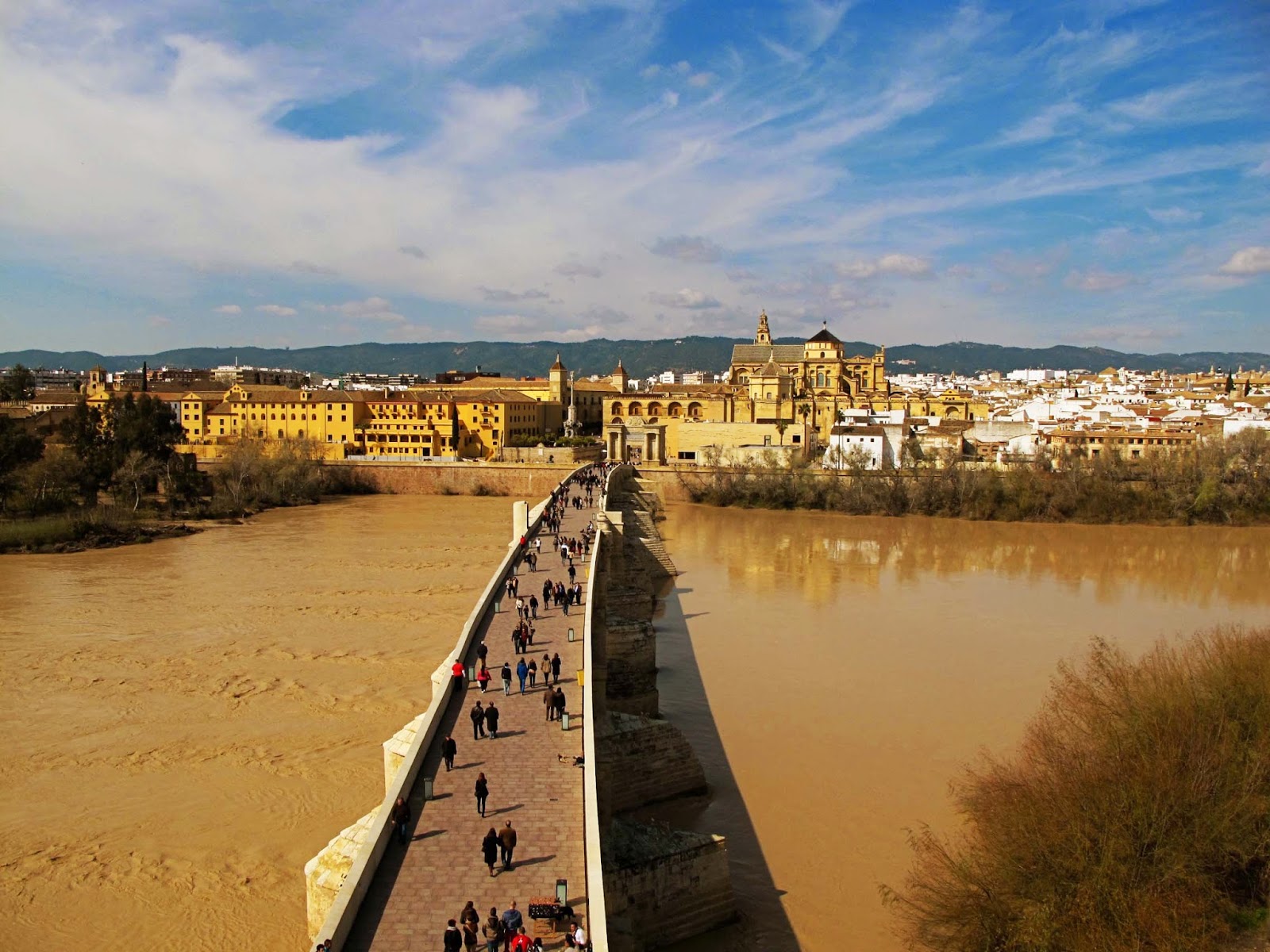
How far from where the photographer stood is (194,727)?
13836mm

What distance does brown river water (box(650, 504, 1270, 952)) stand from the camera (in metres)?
10.2

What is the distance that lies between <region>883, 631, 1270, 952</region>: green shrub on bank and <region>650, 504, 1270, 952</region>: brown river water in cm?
85

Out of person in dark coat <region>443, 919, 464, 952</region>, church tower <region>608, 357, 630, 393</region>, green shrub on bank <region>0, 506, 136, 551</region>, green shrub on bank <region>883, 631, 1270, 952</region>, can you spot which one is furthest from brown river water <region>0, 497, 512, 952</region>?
church tower <region>608, 357, 630, 393</region>

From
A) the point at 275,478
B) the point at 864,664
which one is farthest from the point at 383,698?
the point at 275,478

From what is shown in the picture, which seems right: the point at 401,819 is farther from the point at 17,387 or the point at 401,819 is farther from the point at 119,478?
the point at 17,387

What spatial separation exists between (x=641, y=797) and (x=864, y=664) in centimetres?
747

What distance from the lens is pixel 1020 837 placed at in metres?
8.48

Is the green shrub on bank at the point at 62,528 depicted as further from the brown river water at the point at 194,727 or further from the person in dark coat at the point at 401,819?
the person in dark coat at the point at 401,819

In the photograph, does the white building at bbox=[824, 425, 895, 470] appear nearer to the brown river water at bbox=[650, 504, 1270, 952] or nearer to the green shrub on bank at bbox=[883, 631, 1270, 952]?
the brown river water at bbox=[650, 504, 1270, 952]

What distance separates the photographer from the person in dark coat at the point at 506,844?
6.87m

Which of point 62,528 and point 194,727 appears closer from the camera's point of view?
point 194,727

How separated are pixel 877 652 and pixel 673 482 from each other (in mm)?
31926

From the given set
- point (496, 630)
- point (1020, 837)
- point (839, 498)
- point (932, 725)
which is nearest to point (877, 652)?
point (932, 725)

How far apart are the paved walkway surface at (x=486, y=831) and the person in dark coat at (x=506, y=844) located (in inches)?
2.5
